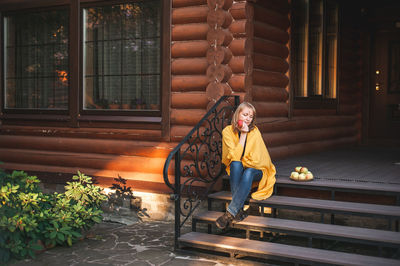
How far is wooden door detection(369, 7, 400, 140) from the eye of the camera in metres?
10.6

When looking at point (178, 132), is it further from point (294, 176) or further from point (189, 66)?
point (294, 176)

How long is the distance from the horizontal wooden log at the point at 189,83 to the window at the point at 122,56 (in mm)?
337

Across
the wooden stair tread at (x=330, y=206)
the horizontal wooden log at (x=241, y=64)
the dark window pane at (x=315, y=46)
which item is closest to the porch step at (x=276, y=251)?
the wooden stair tread at (x=330, y=206)

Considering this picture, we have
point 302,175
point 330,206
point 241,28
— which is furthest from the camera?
point 241,28

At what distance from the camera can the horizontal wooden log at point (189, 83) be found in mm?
7270

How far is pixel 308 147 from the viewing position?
9.09 meters

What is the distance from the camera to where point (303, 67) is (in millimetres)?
8766

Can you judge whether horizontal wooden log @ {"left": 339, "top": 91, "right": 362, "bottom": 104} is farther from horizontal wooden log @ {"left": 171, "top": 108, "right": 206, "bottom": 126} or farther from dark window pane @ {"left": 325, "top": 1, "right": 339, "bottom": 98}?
horizontal wooden log @ {"left": 171, "top": 108, "right": 206, "bottom": 126}

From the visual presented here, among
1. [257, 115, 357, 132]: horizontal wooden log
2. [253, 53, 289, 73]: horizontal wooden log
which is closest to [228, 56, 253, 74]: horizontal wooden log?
[253, 53, 289, 73]: horizontal wooden log

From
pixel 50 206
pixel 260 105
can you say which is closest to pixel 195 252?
pixel 50 206

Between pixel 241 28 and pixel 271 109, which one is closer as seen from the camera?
pixel 241 28

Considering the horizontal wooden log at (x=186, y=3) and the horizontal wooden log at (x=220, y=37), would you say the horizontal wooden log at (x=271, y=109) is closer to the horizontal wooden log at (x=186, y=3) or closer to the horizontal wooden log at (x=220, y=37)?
the horizontal wooden log at (x=220, y=37)

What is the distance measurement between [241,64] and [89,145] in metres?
2.80

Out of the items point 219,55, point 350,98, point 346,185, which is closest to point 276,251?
point 346,185
